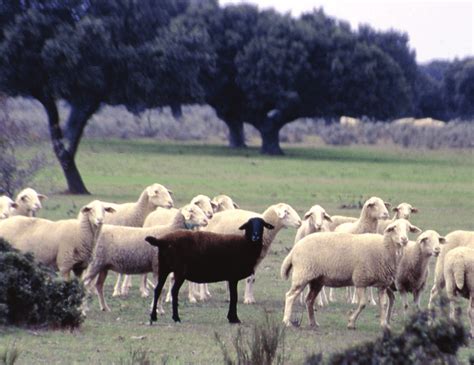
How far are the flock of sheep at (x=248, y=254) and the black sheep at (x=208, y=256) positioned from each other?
12mm

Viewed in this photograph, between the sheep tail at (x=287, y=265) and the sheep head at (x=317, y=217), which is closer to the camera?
the sheep tail at (x=287, y=265)

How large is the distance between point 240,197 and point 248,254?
20.2 meters

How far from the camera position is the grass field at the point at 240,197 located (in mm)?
11953

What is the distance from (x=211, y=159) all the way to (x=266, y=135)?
8139 mm

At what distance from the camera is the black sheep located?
14172 mm

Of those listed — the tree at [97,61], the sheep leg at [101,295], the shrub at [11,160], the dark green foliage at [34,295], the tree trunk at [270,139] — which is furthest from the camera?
the tree trunk at [270,139]

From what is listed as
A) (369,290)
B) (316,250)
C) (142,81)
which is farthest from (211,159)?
(316,250)

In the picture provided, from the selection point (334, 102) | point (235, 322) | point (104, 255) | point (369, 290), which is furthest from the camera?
point (334, 102)

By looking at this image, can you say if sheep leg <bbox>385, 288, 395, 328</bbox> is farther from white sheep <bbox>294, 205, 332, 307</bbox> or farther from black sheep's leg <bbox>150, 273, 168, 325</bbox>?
black sheep's leg <bbox>150, 273, 168, 325</bbox>

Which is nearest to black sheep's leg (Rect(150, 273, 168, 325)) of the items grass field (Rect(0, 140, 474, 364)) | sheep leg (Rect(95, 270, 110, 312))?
grass field (Rect(0, 140, 474, 364))

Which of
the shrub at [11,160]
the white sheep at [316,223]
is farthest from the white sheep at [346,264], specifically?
the shrub at [11,160]

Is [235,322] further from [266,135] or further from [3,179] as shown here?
[266,135]

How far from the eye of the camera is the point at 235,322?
45.7 feet

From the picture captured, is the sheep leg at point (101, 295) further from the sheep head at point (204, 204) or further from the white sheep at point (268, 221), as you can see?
the sheep head at point (204, 204)
